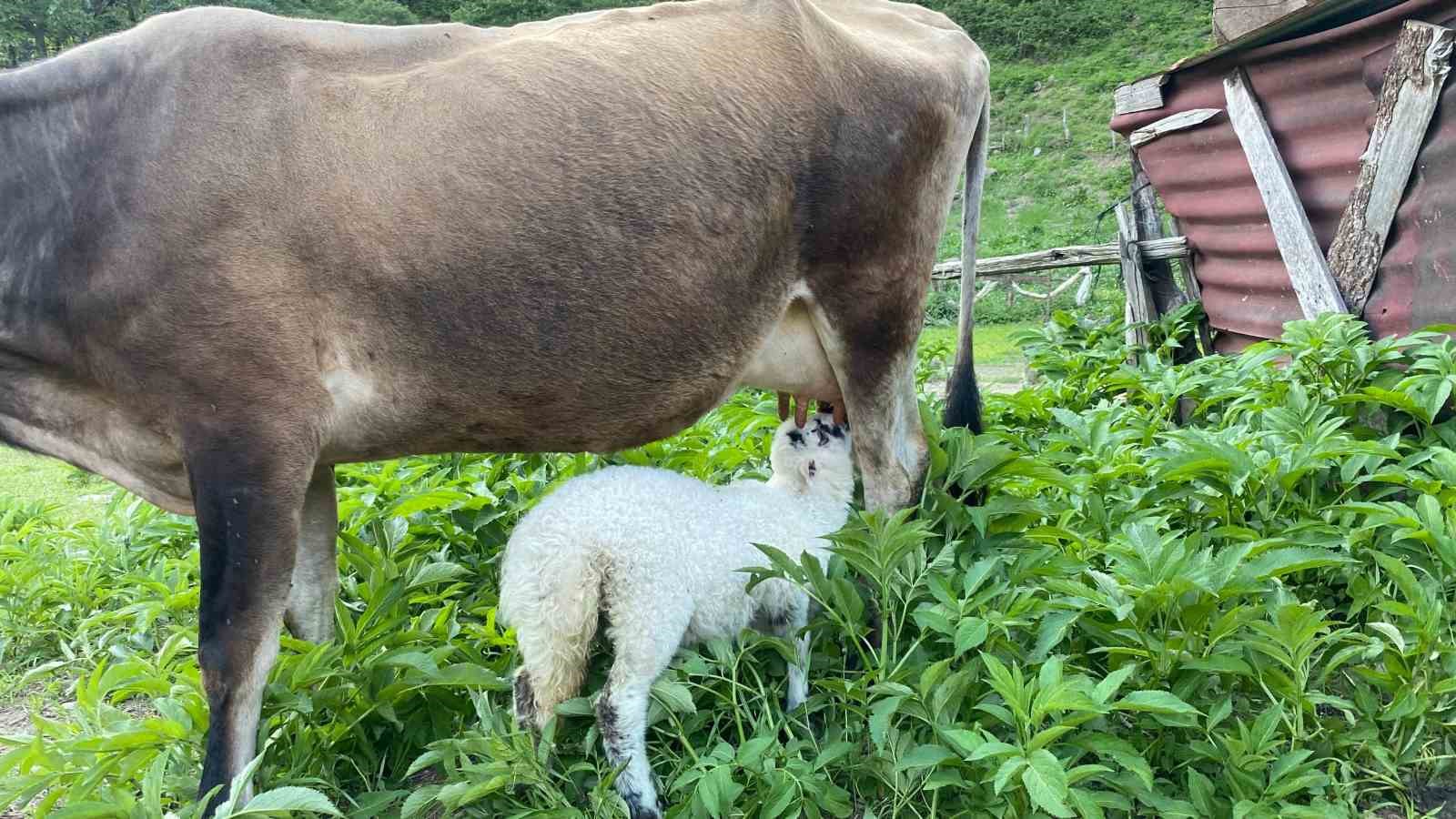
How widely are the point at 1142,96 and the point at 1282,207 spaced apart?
1725 mm

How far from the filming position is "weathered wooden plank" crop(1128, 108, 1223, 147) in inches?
255

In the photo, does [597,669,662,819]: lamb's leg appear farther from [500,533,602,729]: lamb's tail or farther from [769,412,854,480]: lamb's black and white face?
[769,412,854,480]: lamb's black and white face

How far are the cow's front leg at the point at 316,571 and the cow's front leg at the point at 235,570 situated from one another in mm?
617

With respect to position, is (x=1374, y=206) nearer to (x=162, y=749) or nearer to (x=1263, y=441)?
(x=1263, y=441)

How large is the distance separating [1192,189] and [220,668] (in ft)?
19.6

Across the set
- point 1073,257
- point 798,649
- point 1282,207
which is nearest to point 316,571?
point 798,649

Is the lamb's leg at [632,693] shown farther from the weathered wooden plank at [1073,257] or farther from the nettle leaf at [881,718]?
the weathered wooden plank at [1073,257]

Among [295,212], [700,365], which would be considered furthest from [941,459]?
[295,212]

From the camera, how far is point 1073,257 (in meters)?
7.70

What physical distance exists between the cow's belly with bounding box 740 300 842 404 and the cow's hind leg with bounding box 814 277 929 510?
0.04 metres

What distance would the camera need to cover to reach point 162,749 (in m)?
2.89

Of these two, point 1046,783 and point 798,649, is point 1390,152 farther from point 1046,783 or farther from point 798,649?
point 1046,783

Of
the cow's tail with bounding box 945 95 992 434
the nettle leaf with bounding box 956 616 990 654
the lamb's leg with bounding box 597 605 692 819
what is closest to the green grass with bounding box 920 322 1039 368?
the cow's tail with bounding box 945 95 992 434

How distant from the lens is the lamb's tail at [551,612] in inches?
114
